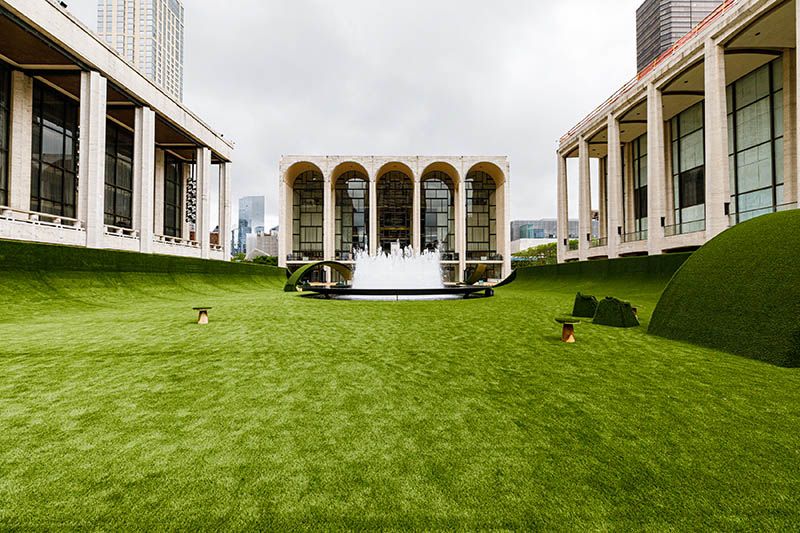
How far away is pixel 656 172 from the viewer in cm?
2170

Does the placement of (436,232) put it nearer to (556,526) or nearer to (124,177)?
(124,177)

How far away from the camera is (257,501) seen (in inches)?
79.8

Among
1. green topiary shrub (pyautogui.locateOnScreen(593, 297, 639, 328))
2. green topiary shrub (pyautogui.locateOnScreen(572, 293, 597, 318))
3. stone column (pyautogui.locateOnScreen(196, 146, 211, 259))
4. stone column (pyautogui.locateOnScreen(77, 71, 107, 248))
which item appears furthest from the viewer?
stone column (pyautogui.locateOnScreen(196, 146, 211, 259))

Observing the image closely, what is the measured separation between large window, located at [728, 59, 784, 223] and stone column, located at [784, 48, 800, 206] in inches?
16.0

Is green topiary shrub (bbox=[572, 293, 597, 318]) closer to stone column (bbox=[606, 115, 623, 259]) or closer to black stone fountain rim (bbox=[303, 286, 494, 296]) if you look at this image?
black stone fountain rim (bbox=[303, 286, 494, 296])

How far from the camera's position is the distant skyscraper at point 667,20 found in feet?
243

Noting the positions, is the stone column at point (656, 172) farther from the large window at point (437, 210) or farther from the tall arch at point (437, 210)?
the large window at point (437, 210)

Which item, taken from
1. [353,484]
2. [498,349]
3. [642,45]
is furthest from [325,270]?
[642,45]

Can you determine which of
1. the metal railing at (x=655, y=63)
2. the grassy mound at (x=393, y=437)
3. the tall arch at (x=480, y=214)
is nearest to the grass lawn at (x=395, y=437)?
the grassy mound at (x=393, y=437)

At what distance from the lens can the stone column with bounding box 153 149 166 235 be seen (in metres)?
30.7

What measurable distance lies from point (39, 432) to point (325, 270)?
4459cm

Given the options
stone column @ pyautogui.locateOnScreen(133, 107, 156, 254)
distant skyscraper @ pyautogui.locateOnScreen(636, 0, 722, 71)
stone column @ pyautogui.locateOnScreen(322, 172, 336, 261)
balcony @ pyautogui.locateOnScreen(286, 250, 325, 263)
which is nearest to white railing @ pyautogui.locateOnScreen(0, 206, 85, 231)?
stone column @ pyautogui.locateOnScreen(133, 107, 156, 254)

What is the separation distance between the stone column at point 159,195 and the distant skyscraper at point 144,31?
265 ft

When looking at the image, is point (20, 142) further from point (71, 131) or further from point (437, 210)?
point (437, 210)
